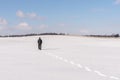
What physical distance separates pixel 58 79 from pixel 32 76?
143cm

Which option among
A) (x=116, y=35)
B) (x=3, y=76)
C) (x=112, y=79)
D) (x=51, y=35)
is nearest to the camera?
(x=112, y=79)

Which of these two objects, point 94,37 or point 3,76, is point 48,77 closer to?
point 3,76

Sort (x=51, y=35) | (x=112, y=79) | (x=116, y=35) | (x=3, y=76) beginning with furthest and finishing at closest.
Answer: (x=51, y=35) → (x=116, y=35) → (x=3, y=76) → (x=112, y=79)

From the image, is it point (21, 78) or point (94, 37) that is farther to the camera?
point (94, 37)

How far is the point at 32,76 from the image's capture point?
49.7 ft

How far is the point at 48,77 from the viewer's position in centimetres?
1482

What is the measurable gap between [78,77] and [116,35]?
7377cm

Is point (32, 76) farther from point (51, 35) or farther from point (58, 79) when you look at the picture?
point (51, 35)

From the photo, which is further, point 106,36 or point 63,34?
point 63,34

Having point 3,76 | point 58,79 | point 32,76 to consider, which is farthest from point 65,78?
point 3,76

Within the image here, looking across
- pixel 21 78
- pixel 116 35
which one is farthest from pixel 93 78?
pixel 116 35

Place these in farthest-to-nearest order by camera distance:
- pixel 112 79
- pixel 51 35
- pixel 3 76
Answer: pixel 51 35, pixel 3 76, pixel 112 79

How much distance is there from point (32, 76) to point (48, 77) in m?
0.71

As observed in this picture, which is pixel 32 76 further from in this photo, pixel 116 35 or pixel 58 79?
pixel 116 35
